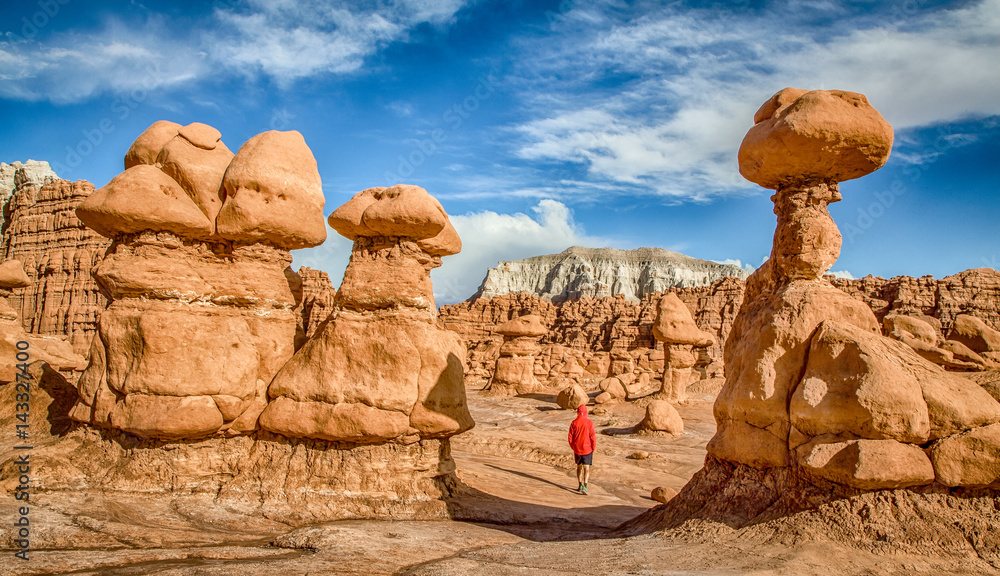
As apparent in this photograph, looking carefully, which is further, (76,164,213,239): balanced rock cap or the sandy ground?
(76,164,213,239): balanced rock cap

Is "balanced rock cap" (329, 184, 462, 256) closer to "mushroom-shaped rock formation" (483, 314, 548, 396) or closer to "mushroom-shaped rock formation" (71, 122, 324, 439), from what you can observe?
"mushroom-shaped rock formation" (71, 122, 324, 439)

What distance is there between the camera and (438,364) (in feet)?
21.2

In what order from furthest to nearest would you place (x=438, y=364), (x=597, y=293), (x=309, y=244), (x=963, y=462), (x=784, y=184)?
(x=597, y=293) < (x=309, y=244) < (x=438, y=364) < (x=784, y=184) < (x=963, y=462)

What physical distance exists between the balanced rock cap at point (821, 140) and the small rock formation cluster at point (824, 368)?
11 millimetres

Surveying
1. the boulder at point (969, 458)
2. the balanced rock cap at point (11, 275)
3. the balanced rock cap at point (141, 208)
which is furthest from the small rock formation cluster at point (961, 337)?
the balanced rock cap at point (11, 275)

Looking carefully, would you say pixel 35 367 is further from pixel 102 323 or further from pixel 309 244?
pixel 309 244

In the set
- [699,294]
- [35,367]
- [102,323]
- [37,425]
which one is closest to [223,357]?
[102,323]

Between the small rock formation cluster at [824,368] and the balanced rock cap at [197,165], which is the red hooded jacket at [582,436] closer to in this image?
the small rock formation cluster at [824,368]

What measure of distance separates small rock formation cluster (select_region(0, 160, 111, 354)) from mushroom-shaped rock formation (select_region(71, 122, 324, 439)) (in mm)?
24010

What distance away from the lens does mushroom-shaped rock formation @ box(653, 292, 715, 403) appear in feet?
59.7

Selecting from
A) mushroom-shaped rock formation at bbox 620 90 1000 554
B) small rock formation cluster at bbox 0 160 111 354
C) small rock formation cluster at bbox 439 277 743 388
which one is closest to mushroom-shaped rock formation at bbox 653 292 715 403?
small rock formation cluster at bbox 439 277 743 388

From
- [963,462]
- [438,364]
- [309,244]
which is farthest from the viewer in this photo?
[309,244]

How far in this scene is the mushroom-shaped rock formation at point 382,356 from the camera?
610cm

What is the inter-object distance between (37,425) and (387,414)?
4.59 metres
